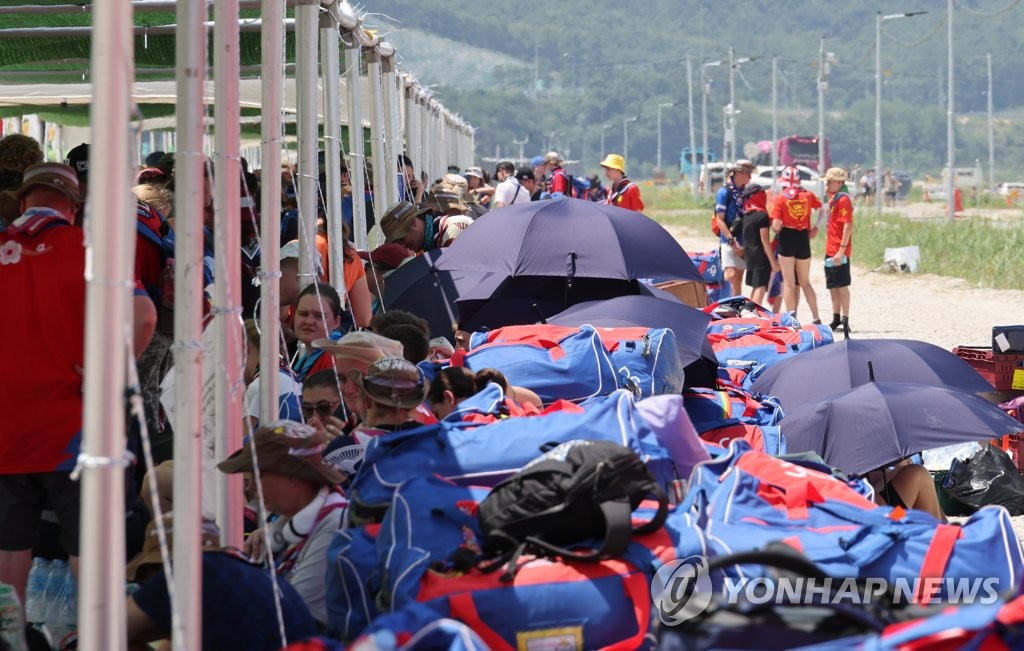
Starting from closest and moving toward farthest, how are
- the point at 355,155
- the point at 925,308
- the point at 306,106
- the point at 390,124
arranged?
1. the point at 306,106
2. the point at 355,155
3. the point at 390,124
4. the point at 925,308

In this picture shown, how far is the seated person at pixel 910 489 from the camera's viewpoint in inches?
233

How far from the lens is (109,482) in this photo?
2.66 meters

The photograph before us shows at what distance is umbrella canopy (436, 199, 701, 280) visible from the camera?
8.12 m

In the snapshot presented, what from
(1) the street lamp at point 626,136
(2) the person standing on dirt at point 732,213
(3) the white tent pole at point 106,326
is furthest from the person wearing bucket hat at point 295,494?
(1) the street lamp at point 626,136

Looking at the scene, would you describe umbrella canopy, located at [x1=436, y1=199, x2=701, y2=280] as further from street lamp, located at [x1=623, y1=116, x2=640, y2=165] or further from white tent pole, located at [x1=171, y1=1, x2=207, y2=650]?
street lamp, located at [x1=623, y1=116, x2=640, y2=165]

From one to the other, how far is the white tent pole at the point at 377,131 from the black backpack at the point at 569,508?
8.51 m

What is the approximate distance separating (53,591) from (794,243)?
32.8 ft

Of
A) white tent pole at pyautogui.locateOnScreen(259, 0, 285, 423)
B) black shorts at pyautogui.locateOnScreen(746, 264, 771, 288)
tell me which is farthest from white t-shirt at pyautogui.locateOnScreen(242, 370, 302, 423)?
black shorts at pyautogui.locateOnScreen(746, 264, 771, 288)

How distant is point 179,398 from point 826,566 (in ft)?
5.47

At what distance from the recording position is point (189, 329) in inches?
133

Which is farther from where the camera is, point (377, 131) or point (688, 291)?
point (377, 131)

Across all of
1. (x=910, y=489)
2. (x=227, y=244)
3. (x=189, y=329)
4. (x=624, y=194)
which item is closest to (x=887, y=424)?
(x=910, y=489)

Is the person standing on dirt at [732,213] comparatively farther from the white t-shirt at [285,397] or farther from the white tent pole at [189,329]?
the white tent pole at [189,329]

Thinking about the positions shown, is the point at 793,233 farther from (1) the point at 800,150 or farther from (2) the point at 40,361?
(1) the point at 800,150
